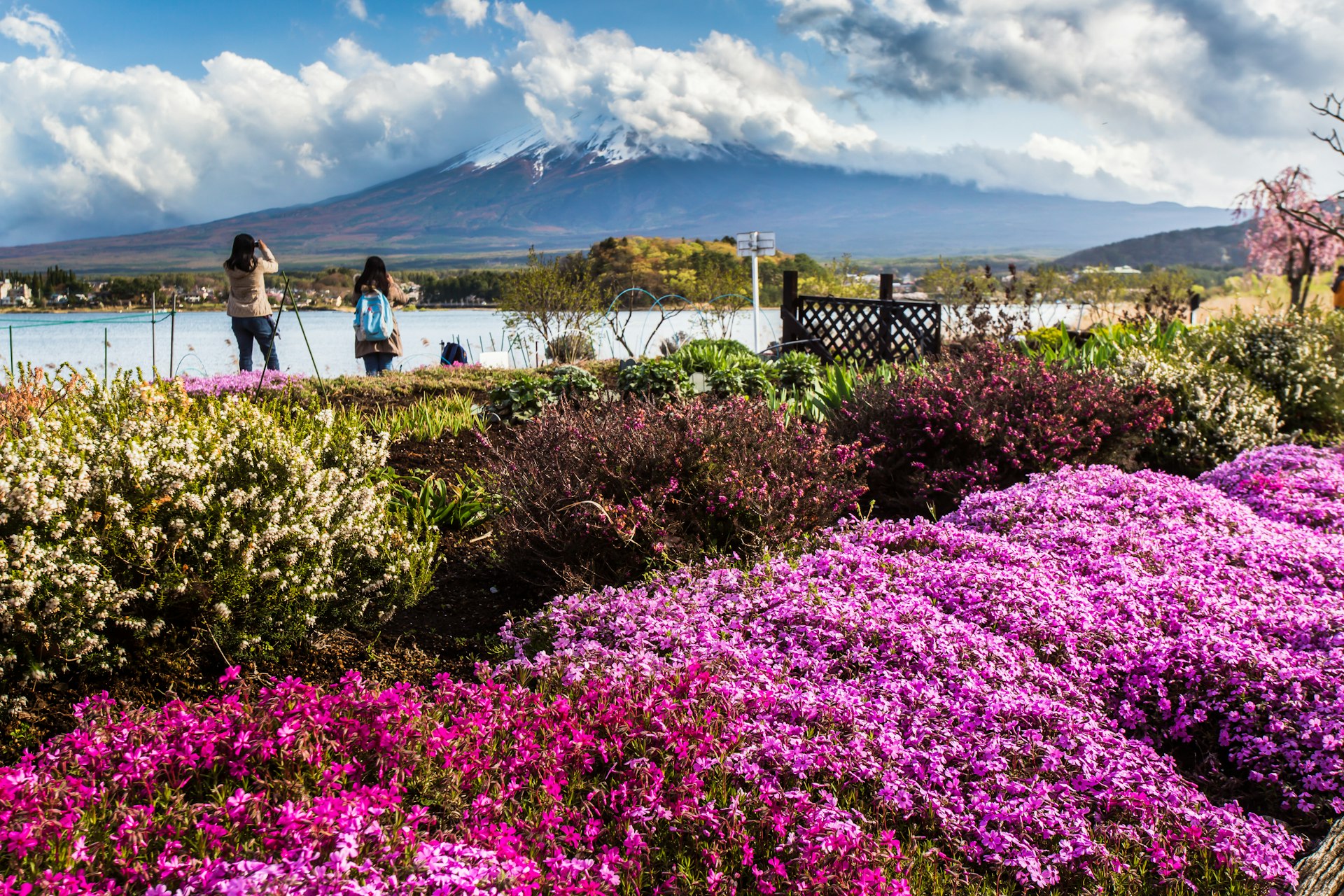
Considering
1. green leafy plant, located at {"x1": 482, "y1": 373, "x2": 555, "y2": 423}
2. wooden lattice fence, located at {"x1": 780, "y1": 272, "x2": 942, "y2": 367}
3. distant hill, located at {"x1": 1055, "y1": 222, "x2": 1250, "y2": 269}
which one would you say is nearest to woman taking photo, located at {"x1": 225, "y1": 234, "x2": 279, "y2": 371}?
green leafy plant, located at {"x1": 482, "y1": 373, "x2": 555, "y2": 423}

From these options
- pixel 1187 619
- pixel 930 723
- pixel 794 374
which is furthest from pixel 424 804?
pixel 794 374

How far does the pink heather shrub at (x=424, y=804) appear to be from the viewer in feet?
5.17

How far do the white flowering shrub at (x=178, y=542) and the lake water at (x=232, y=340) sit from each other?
236 cm

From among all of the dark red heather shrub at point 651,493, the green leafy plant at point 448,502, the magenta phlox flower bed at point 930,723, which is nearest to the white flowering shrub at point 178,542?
the dark red heather shrub at point 651,493

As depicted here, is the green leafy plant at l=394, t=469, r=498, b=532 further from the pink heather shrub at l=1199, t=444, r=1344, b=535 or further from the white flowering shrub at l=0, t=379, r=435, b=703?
the pink heather shrub at l=1199, t=444, r=1344, b=535

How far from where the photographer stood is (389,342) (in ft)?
39.9

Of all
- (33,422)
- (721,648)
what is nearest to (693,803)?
(721,648)

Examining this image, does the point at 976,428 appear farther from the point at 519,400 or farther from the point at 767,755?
the point at 767,755

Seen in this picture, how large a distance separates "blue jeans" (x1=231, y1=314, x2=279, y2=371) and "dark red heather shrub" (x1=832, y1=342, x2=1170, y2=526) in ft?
30.2

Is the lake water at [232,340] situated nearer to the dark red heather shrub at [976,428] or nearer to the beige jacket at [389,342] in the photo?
Answer: the beige jacket at [389,342]

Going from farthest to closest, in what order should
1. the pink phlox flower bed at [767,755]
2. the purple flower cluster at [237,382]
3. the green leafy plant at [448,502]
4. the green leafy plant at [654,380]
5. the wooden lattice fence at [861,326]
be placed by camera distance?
the wooden lattice fence at [861,326] < the purple flower cluster at [237,382] < the green leafy plant at [654,380] < the green leafy plant at [448,502] < the pink phlox flower bed at [767,755]

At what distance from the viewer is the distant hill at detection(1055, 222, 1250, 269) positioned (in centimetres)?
11621

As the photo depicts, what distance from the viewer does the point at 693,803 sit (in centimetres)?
195

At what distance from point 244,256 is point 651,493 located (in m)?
10.2
